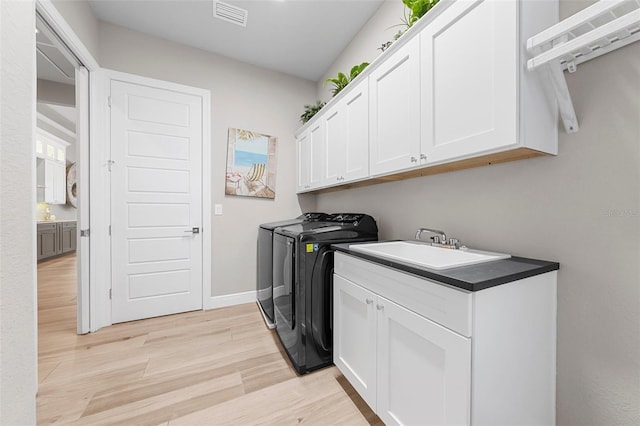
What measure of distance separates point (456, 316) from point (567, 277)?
23.7 inches

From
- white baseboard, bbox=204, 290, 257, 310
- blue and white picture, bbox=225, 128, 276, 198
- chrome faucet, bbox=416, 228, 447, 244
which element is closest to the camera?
chrome faucet, bbox=416, 228, 447, 244

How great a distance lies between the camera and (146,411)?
136 centimetres

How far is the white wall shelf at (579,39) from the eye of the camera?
25.8 inches

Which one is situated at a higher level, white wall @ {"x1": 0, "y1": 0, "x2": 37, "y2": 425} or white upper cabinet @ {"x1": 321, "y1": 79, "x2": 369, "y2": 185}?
white upper cabinet @ {"x1": 321, "y1": 79, "x2": 369, "y2": 185}

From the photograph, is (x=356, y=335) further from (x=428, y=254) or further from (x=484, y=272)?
(x=484, y=272)

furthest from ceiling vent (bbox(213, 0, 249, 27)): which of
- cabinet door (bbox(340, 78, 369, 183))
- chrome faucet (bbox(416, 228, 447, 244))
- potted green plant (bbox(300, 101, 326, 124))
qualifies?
chrome faucet (bbox(416, 228, 447, 244))

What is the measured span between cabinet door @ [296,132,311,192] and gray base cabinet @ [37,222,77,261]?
544cm

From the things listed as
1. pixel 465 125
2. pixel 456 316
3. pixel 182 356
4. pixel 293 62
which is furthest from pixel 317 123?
pixel 182 356

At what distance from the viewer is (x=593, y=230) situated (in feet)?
3.13

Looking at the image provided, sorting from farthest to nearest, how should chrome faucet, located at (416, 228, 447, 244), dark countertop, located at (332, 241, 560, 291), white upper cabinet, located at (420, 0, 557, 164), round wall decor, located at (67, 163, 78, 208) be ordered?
round wall decor, located at (67, 163, 78, 208) → chrome faucet, located at (416, 228, 447, 244) → white upper cabinet, located at (420, 0, 557, 164) → dark countertop, located at (332, 241, 560, 291)

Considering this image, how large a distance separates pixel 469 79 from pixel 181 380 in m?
2.35

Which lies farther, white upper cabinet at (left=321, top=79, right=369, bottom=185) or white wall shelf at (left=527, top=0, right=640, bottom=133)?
white upper cabinet at (left=321, top=79, right=369, bottom=185)

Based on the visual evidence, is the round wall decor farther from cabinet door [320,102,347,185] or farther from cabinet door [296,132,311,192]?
cabinet door [320,102,347,185]

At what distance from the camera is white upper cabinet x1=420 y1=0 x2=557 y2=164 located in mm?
933
